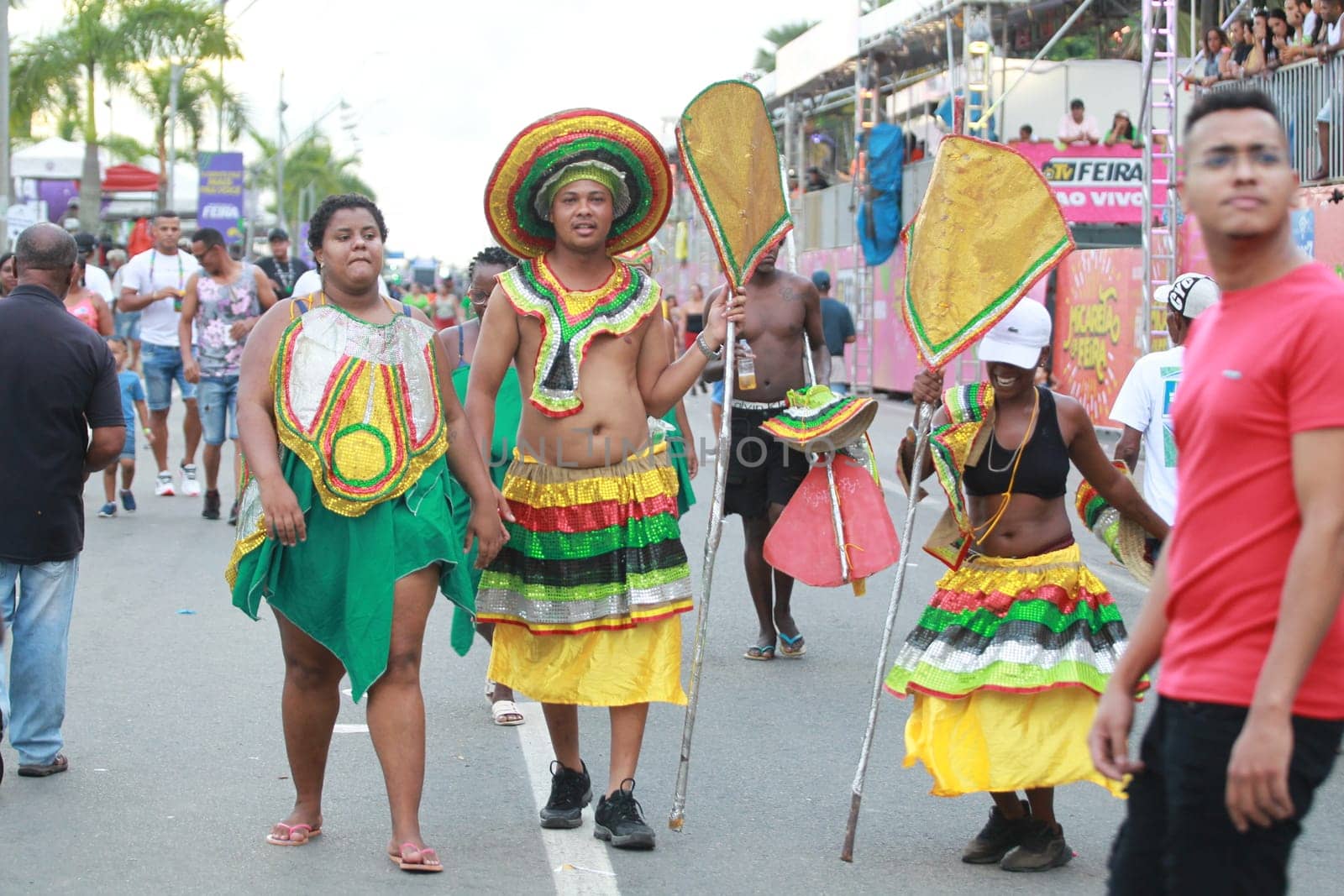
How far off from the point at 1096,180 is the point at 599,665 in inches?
726

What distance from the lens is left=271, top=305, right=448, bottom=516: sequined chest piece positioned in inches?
184

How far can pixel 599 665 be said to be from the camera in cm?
511

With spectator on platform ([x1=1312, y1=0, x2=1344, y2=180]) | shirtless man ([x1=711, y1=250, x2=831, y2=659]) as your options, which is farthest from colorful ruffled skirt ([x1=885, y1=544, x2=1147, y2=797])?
spectator on platform ([x1=1312, y1=0, x2=1344, y2=180])

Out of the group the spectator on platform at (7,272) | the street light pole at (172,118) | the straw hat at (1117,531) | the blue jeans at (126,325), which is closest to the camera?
the straw hat at (1117,531)

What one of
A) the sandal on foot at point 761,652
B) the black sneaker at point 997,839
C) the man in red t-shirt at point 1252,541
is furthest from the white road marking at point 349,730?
the man in red t-shirt at point 1252,541

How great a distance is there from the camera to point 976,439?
16.0 ft

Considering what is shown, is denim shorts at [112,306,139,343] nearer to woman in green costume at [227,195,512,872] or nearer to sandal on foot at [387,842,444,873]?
woman in green costume at [227,195,512,872]

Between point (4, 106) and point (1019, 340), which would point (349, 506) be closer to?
point (1019, 340)

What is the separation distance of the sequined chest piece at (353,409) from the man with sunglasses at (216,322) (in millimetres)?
6839

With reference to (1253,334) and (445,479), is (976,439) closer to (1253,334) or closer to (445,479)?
(445,479)

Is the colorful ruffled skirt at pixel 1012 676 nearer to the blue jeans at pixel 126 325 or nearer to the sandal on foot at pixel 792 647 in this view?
the sandal on foot at pixel 792 647

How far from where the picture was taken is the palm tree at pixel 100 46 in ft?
117

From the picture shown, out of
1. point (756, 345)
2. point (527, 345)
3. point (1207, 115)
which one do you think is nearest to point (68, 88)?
point (756, 345)

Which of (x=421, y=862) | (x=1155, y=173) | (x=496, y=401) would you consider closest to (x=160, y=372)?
(x=496, y=401)
